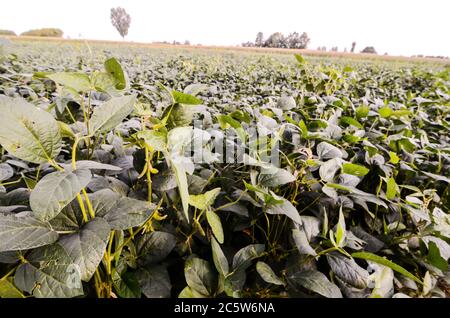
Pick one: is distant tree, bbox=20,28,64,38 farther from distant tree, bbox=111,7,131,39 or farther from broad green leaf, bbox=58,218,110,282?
broad green leaf, bbox=58,218,110,282

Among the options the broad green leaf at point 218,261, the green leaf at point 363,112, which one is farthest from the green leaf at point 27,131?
the green leaf at point 363,112

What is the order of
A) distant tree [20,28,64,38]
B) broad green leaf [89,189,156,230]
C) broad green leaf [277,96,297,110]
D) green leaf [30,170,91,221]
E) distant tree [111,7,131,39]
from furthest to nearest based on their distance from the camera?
distant tree [111,7,131,39], distant tree [20,28,64,38], broad green leaf [277,96,297,110], broad green leaf [89,189,156,230], green leaf [30,170,91,221]

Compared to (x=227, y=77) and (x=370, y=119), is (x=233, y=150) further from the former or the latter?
(x=227, y=77)

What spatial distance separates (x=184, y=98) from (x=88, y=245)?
34 cm

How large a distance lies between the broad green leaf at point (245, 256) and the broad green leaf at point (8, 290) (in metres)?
0.42

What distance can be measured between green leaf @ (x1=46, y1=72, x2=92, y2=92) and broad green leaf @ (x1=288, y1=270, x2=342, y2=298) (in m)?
0.60

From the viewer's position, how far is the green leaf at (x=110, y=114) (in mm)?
564

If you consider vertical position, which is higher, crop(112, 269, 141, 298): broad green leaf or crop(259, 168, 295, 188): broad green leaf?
crop(259, 168, 295, 188): broad green leaf

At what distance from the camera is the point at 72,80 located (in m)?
0.57

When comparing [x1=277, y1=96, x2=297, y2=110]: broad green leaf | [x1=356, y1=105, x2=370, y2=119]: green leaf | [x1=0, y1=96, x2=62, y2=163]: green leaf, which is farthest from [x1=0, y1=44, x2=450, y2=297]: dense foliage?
[x1=356, y1=105, x2=370, y2=119]: green leaf

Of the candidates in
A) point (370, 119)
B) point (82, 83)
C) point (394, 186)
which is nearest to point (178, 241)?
point (82, 83)

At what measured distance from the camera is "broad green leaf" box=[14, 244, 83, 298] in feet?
1.56

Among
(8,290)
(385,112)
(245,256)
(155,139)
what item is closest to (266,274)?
(245,256)
